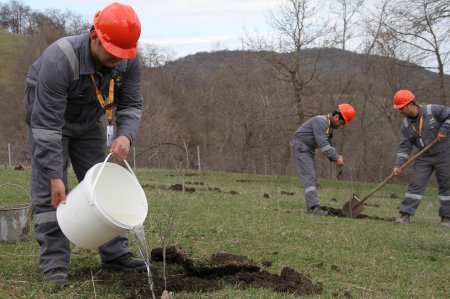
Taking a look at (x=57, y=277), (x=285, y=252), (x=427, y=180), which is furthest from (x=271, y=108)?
(x=57, y=277)

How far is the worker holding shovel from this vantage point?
8.94 m

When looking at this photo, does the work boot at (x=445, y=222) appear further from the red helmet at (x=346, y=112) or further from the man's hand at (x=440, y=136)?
the red helmet at (x=346, y=112)

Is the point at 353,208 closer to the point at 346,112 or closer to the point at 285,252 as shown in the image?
the point at 346,112

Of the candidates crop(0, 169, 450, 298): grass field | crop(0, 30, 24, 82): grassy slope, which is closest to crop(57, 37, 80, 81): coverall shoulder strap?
crop(0, 169, 450, 298): grass field

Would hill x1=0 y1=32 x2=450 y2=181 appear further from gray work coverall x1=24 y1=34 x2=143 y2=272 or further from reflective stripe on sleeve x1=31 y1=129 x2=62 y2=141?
reflective stripe on sleeve x1=31 y1=129 x2=62 y2=141

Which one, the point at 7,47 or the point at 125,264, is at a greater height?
the point at 7,47

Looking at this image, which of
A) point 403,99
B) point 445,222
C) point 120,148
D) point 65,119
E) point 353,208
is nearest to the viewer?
point 120,148

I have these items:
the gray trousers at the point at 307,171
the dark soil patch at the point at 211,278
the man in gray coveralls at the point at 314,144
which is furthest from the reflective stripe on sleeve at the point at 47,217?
the gray trousers at the point at 307,171

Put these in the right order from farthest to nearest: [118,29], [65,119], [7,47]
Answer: [7,47], [65,119], [118,29]

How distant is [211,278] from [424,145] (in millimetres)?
6309

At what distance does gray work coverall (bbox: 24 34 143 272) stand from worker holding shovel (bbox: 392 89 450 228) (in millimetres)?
6070

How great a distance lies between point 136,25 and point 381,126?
1251 inches

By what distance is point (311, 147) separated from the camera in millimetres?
9672

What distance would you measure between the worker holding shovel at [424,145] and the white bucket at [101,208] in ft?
20.7
